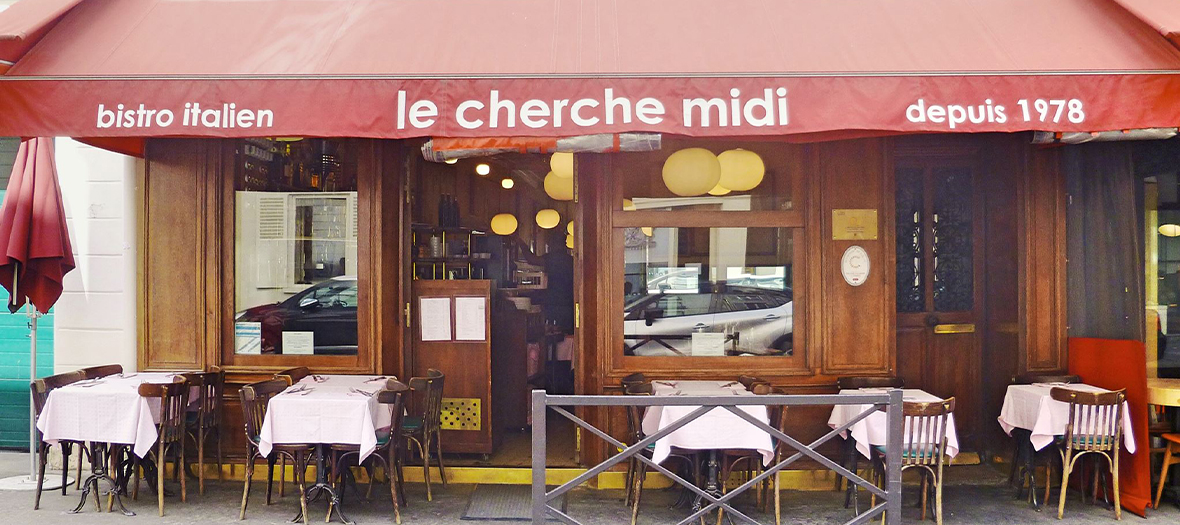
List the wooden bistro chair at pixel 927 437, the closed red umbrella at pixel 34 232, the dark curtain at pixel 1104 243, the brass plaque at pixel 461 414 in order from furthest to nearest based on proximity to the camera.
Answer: the brass plaque at pixel 461 414 < the closed red umbrella at pixel 34 232 < the dark curtain at pixel 1104 243 < the wooden bistro chair at pixel 927 437

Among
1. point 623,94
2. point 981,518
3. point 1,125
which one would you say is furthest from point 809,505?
point 1,125

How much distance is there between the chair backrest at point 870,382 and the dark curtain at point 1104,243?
1.48 metres

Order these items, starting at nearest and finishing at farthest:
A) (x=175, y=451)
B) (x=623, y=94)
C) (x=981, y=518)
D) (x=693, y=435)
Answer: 1. (x=623, y=94)
2. (x=693, y=435)
3. (x=981, y=518)
4. (x=175, y=451)

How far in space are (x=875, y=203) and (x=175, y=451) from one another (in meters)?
5.55

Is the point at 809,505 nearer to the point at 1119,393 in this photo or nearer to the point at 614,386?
the point at 614,386

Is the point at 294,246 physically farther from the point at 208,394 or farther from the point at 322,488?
the point at 322,488

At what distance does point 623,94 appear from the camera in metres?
4.99

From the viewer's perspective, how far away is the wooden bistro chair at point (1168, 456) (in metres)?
5.88

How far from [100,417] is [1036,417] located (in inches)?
248

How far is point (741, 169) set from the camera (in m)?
6.59

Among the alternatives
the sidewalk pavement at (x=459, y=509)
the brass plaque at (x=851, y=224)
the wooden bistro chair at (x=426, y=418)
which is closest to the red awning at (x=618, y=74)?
the brass plaque at (x=851, y=224)

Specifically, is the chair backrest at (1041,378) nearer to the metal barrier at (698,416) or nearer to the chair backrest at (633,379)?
the metal barrier at (698,416)

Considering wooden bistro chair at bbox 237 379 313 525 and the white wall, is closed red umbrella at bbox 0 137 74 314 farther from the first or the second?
wooden bistro chair at bbox 237 379 313 525

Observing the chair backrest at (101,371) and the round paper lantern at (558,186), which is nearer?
the chair backrest at (101,371)
